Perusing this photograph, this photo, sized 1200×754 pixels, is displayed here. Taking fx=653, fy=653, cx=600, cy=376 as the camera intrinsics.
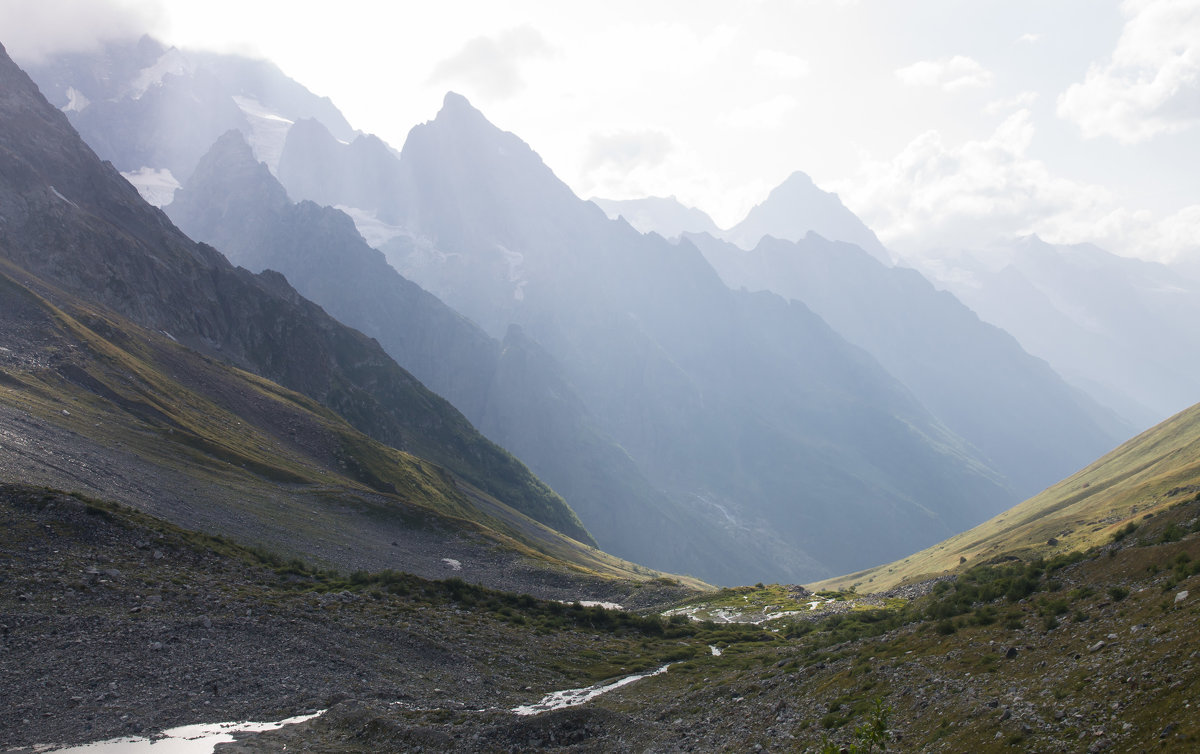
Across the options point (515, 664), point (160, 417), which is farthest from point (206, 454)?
point (515, 664)

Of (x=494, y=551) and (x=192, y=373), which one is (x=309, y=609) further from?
(x=192, y=373)

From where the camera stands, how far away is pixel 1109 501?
104875mm

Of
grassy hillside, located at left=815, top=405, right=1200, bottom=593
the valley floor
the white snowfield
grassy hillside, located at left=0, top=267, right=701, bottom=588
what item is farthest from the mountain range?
grassy hillside, located at left=815, top=405, right=1200, bottom=593

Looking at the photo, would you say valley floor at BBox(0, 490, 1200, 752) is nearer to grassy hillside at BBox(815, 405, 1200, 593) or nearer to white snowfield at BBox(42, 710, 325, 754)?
white snowfield at BBox(42, 710, 325, 754)

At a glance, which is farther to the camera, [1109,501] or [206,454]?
[1109,501]

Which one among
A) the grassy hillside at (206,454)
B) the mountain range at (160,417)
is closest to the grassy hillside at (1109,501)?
the grassy hillside at (206,454)

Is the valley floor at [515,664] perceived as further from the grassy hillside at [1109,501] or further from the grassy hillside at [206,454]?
the grassy hillside at [206,454]

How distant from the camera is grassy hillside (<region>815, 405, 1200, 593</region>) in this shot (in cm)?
7619

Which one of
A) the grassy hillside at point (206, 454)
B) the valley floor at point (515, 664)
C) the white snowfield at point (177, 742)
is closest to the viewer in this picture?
the valley floor at point (515, 664)

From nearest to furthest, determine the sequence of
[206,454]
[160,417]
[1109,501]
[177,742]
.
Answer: [177,742] < [206,454] < [1109,501] < [160,417]

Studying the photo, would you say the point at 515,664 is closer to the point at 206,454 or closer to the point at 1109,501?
the point at 206,454

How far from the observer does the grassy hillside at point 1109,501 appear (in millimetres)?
76188

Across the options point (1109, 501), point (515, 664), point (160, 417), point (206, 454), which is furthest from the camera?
point (160, 417)

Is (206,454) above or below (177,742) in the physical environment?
above
